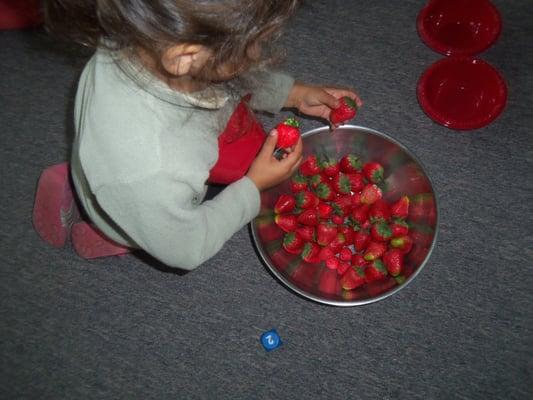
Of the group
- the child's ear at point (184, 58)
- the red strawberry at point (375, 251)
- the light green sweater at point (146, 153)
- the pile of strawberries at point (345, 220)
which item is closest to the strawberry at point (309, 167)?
the pile of strawberries at point (345, 220)

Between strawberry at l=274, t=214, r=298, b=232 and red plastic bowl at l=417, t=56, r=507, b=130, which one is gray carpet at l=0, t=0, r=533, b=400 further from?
strawberry at l=274, t=214, r=298, b=232

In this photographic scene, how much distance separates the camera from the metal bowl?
0.95 m

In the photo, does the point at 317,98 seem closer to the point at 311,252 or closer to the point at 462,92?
the point at 311,252

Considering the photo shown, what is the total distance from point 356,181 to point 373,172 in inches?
1.8

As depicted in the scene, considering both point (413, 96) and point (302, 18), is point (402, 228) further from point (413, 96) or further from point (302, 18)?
point (302, 18)

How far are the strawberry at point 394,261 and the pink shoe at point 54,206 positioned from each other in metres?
0.84

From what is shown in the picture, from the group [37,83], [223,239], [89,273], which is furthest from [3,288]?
[223,239]

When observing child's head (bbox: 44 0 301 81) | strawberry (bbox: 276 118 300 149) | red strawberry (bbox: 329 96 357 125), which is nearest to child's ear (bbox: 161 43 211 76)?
child's head (bbox: 44 0 301 81)

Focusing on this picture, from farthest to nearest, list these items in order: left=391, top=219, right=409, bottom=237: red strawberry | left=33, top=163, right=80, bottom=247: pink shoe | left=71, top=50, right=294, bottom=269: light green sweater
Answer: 1. left=33, top=163, right=80, bottom=247: pink shoe
2. left=391, top=219, right=409, bottom=237: red strawberry
3. left=71, top=50, right=294, bottom=269: light green sweater

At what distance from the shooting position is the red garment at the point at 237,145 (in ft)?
3.18

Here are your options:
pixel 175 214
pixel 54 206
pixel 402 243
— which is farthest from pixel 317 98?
pixel 54 206

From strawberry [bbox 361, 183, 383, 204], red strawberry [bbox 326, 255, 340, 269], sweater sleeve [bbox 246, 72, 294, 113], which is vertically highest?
sweater sleeve [bbox 246, 72, 294, 113]

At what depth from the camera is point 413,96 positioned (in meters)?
1.32

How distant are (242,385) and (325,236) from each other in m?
0.43
